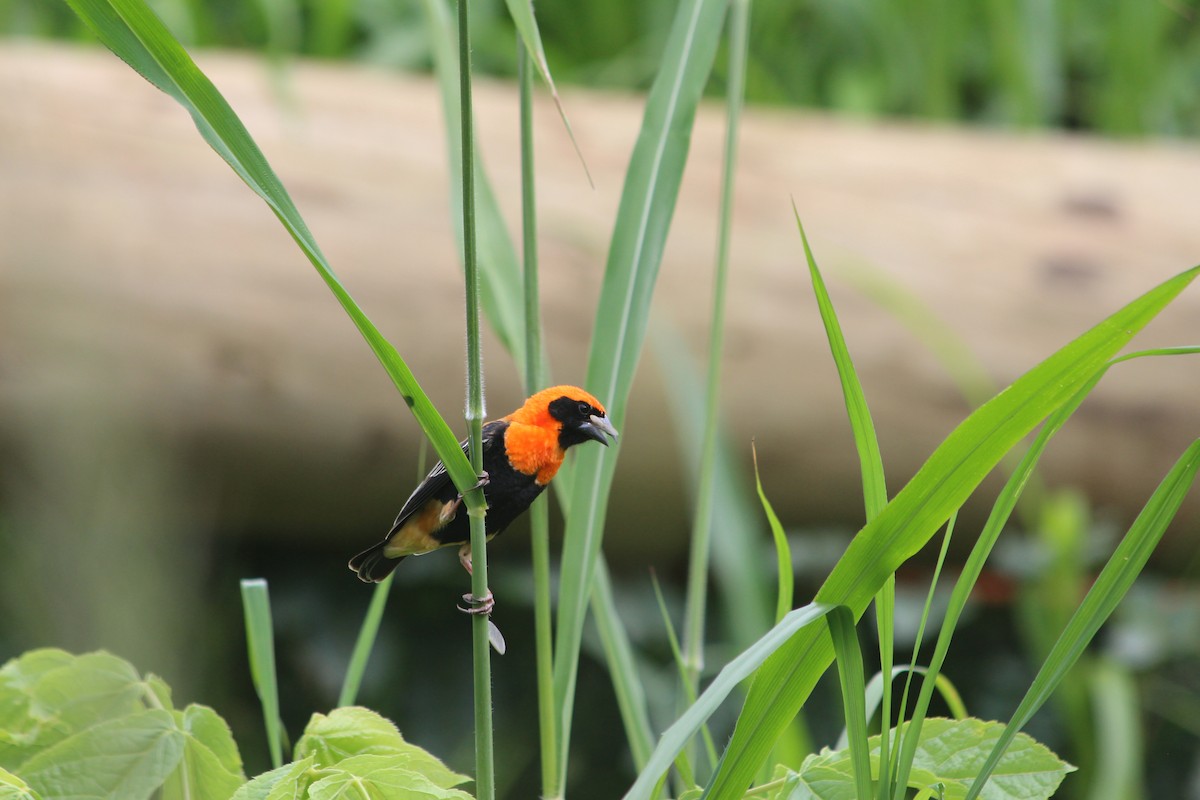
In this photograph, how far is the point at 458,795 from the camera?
1.61 feet

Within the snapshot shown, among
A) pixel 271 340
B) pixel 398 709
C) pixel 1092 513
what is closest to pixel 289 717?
pixel 398 709

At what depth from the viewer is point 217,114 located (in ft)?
1.65

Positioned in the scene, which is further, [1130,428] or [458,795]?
[1130,428]

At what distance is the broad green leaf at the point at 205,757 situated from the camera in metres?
0.56

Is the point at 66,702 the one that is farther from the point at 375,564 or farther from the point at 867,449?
the point at 867,449

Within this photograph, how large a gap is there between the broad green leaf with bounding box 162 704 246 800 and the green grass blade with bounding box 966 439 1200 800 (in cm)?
36

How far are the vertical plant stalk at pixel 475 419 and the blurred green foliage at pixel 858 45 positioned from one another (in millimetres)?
2021

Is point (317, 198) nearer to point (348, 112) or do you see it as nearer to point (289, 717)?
point (348, 112)

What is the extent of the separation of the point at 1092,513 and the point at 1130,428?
0.62 ft

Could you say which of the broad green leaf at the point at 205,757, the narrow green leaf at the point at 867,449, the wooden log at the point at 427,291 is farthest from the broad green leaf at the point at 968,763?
the wooden log at the point at 427,291

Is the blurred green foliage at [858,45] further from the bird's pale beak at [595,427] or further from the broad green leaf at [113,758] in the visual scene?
the broad green leaf at [113,758]

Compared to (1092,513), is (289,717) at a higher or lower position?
lower

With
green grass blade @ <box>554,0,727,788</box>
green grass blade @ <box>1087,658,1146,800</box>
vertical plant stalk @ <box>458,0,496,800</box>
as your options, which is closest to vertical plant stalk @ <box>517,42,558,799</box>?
green grass blade @ <box>554,0,727,788</box>

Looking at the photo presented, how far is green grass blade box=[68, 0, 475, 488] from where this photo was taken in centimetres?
49
